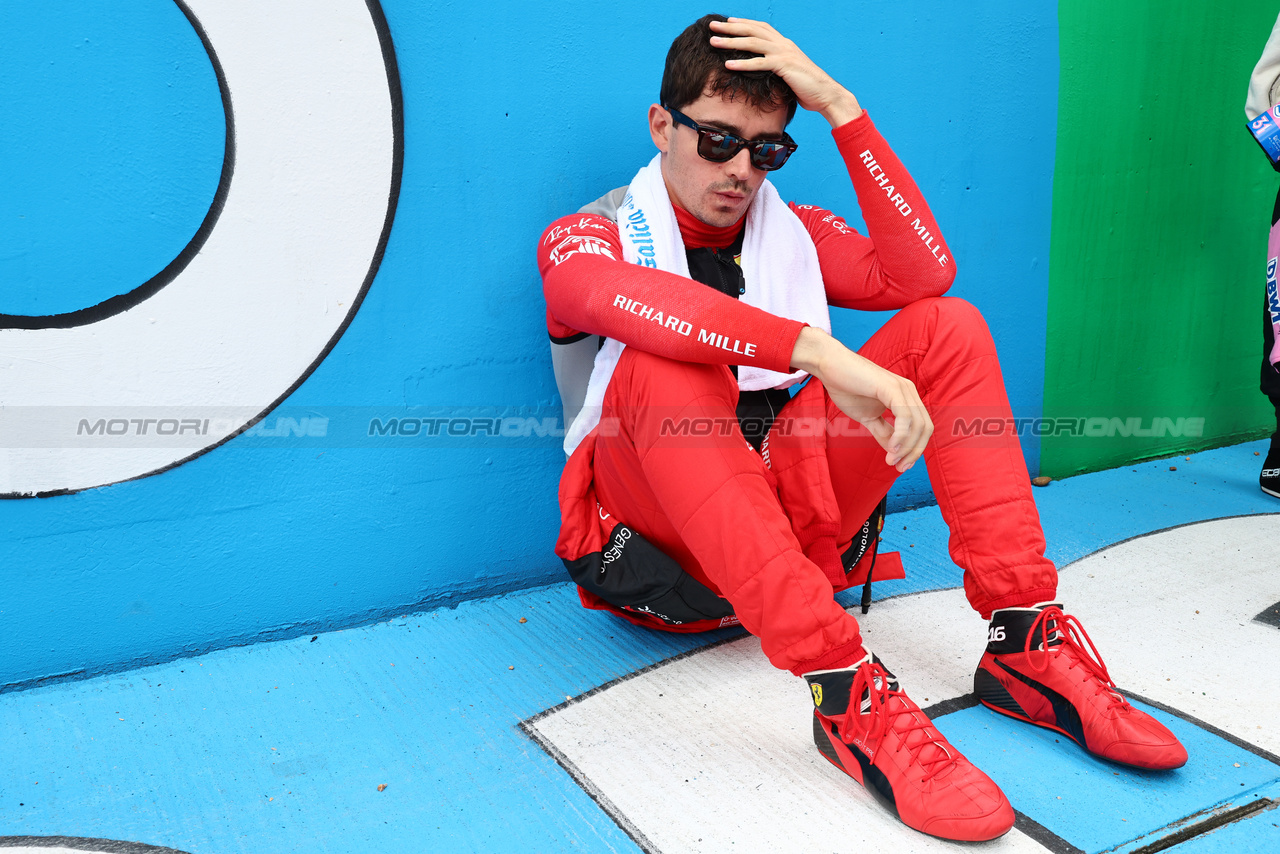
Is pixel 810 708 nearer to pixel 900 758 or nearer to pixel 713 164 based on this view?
pixel 900 758

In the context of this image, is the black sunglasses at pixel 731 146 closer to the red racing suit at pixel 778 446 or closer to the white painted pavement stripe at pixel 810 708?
the red racing suit at pixel 778 446

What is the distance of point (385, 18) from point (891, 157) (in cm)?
94

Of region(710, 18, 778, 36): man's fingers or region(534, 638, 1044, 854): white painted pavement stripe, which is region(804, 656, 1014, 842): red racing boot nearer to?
region(534, 638, 1044, 854): white painted pavement stripe

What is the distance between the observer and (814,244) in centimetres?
179

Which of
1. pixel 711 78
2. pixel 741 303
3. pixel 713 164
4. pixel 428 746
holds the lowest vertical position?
pixel 428 746

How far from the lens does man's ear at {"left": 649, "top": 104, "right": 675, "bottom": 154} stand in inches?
62.7

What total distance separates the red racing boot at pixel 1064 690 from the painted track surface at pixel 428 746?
0.04 m

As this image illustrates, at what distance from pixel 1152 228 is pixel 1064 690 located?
1.86 metres

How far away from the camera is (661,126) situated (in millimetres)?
1620

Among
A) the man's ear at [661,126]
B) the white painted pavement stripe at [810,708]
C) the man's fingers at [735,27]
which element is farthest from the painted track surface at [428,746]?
the man's fingers at [735,27]

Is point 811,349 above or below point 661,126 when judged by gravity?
below

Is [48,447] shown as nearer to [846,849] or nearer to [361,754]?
[361,754]

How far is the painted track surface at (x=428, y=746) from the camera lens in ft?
3.91

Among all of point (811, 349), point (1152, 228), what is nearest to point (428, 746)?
point (811, 349)
